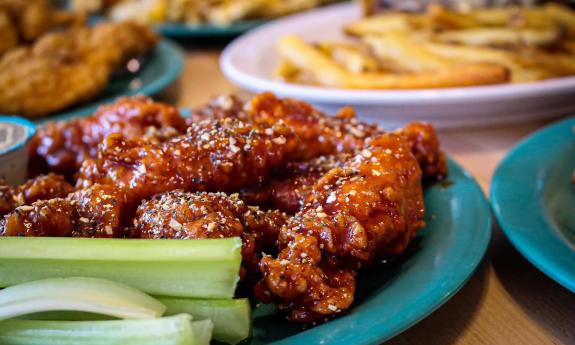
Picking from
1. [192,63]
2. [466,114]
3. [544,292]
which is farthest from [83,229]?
[192,63]

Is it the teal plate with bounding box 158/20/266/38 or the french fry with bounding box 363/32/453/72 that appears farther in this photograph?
the teal plate with bounding box 158/20/266/38

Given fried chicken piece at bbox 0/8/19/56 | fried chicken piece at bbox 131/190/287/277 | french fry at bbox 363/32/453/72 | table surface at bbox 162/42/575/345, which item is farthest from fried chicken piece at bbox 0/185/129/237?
fried chicken piece at bbox 0/8/19/56

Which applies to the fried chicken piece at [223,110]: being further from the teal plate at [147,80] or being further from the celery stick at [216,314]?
the teal plate at [147,80]

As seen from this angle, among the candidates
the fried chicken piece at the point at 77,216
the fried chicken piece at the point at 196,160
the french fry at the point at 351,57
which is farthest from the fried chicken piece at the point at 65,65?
the fried chicken piece at the point at 77,216

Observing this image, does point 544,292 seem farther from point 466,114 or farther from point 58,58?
point 58,58

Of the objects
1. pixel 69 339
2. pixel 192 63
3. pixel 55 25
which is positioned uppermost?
pixel 69 339

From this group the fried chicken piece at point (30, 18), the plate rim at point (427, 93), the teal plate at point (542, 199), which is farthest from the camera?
the fried chicken piece at point (30, 18)

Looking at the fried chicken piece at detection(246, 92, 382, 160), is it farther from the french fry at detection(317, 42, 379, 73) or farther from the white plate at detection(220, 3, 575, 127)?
the french fry at detection(317, 42, 379, 73)
